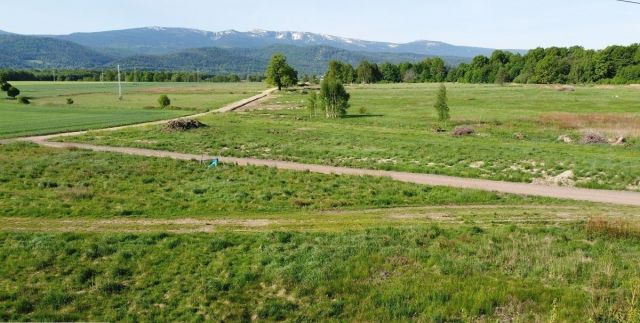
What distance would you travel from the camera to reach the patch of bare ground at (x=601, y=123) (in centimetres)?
4816

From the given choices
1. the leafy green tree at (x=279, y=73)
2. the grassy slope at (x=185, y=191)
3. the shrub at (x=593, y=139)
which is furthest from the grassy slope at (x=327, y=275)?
the leafy green tree at (x=279, y=73)

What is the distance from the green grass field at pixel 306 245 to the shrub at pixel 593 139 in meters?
10.6

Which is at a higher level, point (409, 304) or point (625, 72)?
point (625, 72)

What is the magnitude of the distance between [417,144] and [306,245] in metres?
28.0

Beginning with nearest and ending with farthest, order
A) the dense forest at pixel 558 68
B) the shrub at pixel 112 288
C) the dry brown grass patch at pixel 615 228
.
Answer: the shrub at pixel 112 288
the dry brown grass patch at pixel 615 228
the dense forest at pixel 558 68

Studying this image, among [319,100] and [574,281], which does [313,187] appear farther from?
[319,100]

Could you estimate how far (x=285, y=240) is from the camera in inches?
651

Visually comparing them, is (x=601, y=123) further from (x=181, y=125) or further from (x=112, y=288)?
(x=112, y=288)

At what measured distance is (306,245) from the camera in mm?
15898

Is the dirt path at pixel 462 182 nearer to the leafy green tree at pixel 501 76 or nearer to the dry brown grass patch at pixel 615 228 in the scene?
the dry brown grass patch at pixel 615 228

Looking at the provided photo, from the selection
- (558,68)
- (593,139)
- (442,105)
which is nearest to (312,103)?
(442,105)

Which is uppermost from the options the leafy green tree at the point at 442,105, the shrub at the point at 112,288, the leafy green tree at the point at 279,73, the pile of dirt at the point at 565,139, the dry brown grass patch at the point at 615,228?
the leafy green tree at the point at 279,73

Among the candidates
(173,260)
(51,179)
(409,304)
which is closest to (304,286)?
(409,304)

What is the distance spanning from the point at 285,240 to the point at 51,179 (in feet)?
59.3
